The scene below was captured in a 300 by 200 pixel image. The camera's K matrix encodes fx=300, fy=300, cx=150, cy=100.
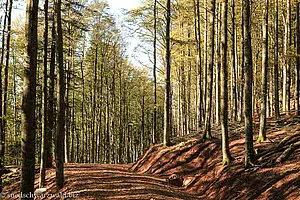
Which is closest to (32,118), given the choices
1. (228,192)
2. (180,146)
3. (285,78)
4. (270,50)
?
(228,192)

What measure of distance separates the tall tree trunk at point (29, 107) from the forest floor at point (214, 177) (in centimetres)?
318

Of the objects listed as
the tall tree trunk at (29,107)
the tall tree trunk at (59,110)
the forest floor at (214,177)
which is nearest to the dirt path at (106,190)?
the forest floor at (214,177)

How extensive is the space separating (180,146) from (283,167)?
7.73m

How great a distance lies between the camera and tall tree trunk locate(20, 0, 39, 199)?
6.57 metres

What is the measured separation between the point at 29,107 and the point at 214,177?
8128 millimetres

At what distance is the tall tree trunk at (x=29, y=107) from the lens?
259 inches

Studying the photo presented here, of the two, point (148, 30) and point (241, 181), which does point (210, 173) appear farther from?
point (148, 30)

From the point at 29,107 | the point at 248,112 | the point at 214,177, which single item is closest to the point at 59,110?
the point at 29,107

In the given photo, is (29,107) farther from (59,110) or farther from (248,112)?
(248,112)

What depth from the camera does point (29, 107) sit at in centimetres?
676

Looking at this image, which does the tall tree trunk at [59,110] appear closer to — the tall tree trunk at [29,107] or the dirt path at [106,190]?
the dirt path at [106,190]

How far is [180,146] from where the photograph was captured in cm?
1653

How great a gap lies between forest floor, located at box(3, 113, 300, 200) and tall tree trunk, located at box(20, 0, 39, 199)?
10.4 ft

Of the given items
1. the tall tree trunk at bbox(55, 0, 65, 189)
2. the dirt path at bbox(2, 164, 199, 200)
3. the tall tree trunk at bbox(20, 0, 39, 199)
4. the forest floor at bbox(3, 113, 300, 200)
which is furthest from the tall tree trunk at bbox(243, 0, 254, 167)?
the tall tree trunk at bbox(20, 0, 39, 199)
